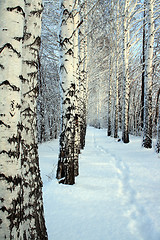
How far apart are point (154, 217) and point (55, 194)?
141 centimetres

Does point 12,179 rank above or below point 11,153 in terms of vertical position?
below

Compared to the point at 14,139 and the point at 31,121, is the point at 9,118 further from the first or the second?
the point at 31,121

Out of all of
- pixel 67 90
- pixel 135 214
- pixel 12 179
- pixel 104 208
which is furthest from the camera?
pixel 67 90

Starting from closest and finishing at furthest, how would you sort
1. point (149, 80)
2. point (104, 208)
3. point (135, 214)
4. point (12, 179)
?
point (12, 179) < point (135, 214) < point (104, 208) < point (149, 80)

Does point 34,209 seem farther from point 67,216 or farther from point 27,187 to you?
point 67,216

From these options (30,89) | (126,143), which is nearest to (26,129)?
(30,89)

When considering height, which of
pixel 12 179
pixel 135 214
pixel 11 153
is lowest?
pixel 135 214

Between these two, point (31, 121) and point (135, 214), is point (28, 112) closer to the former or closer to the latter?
point (31, 121)

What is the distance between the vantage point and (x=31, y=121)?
134 centimetres

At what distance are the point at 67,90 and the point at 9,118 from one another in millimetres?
2100

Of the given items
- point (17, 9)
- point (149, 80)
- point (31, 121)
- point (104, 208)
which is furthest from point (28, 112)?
point (149, 80)

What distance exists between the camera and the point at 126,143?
9.26 metres

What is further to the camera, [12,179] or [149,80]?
[149,80]

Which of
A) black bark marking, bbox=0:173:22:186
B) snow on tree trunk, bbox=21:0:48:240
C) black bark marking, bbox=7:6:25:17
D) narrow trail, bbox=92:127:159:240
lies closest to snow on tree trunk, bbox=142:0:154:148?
narrow trail, bbox=92:127:159:240
